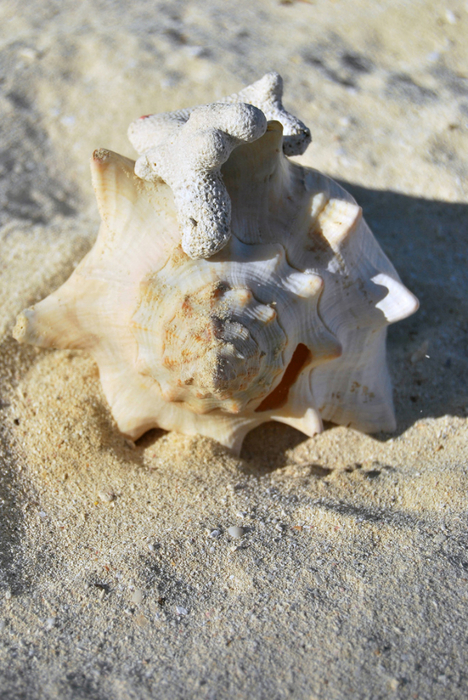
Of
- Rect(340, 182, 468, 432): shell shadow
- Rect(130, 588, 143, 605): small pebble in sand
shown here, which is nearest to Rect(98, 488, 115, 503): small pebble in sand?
Rect(130, 588, 143, 605): small pebble in sand

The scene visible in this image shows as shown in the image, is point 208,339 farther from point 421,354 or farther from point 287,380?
point 421,354

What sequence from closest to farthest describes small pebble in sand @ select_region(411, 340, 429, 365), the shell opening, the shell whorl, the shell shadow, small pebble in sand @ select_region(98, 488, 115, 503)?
the shell whorl < small pebble in sand @ select_region(98, 488, 115, 503) < the shell opening < the shell shadow < small pebble in sand @ select_region(411, 340, 429, 365)

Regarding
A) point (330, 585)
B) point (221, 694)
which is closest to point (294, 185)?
point (330, 585)

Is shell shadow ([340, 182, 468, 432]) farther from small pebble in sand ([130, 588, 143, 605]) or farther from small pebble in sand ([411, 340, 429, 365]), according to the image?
small pebble in sand ([130, 588, 143, 605])

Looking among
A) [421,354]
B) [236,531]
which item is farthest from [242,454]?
[421,354]

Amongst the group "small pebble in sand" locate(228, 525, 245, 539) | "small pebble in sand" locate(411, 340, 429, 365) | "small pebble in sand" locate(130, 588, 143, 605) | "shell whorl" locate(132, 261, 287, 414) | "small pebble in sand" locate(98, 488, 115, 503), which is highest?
"shell whorl" locate(132, 261, 287, 414)

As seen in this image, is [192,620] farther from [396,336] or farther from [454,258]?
[454,258]

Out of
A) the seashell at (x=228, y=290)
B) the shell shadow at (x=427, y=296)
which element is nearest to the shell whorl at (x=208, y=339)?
the seashell at (x=228, y=290)
